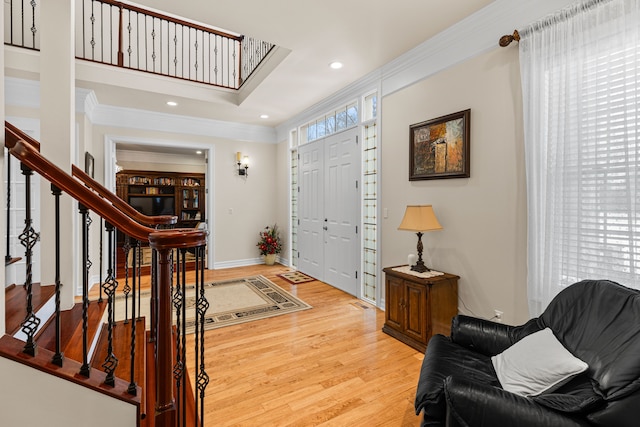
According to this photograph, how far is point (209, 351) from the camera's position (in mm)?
2854

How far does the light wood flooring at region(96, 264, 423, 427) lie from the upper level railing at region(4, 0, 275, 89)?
11.5 ft

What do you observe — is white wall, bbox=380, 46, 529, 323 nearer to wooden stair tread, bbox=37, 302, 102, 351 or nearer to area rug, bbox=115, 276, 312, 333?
area rug, bbox=115, 276, 312, 333

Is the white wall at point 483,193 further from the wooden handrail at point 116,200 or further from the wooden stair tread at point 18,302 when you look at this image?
the wooden stair tread at point 18,302

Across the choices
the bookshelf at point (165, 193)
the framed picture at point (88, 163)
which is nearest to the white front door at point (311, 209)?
the framed picture at point (88, 163)

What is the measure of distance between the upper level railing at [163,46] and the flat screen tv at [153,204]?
4.97 m

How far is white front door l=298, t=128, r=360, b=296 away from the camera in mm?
4469

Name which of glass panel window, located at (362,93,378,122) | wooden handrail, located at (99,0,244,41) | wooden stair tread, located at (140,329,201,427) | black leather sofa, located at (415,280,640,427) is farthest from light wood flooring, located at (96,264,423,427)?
wooden handrail, located at (99,0,244,41)

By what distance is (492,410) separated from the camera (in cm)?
128

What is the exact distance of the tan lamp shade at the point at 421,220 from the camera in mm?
2900

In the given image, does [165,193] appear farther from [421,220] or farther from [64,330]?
[421,220]

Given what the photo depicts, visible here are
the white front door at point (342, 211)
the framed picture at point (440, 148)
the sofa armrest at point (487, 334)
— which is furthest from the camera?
the white front door at point (342, 211)

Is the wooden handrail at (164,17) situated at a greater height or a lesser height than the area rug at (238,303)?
greater

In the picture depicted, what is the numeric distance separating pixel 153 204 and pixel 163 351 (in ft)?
30.6

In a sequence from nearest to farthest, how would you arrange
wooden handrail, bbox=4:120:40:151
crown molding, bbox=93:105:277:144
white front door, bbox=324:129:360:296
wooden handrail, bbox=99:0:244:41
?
wooden handrail, bbox=4:120:40:151 < wooden handrail, bbox=99:0:244:41 < white front door, bbox=324:129:360:296 < crown molding, bbox=93:105:277:144
